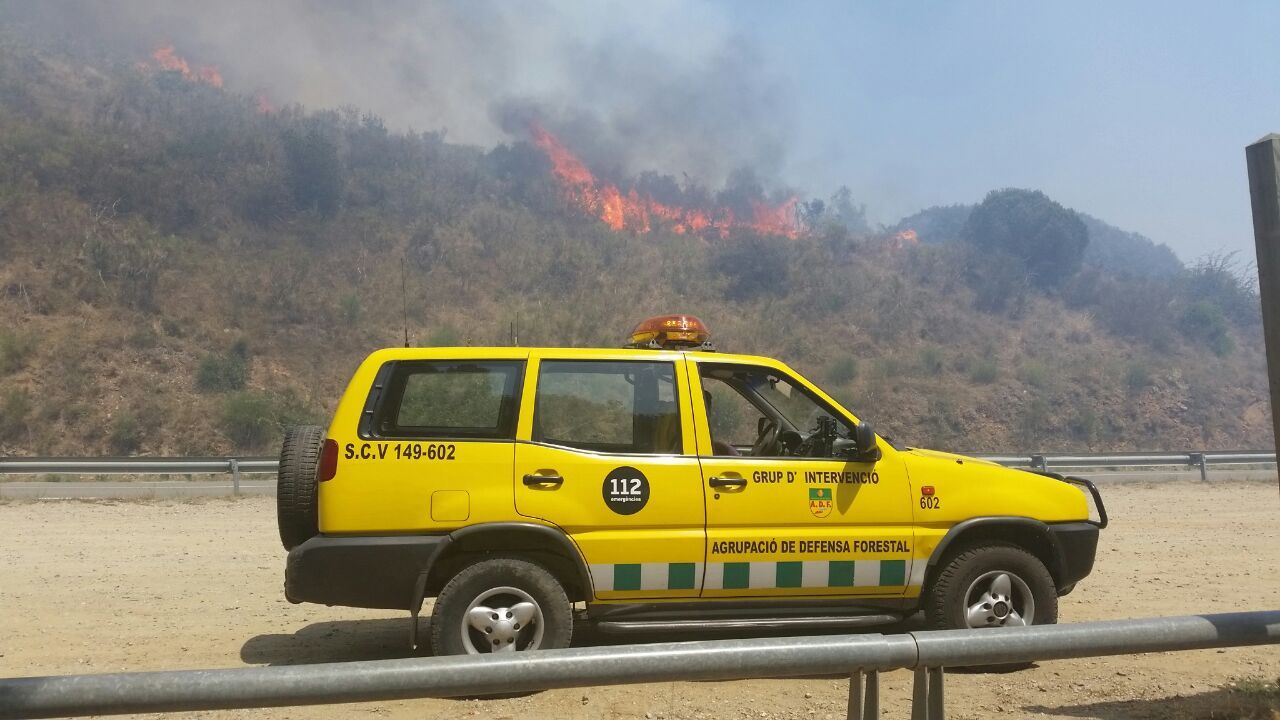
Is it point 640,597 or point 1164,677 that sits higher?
point 640,597

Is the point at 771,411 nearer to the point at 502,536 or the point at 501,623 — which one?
the point at 502,536

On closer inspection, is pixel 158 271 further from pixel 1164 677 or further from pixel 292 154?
pixel 1164 677

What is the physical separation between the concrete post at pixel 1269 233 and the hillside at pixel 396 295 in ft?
71.0

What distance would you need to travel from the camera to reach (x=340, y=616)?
7.15m

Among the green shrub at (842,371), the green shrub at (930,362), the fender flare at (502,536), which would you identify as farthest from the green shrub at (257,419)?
the green shrub at (930,362)

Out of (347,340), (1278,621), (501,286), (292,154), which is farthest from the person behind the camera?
(292,154)

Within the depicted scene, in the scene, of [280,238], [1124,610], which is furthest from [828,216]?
[1124,610]

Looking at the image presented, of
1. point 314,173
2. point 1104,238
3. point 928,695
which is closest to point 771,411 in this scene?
point 928,695

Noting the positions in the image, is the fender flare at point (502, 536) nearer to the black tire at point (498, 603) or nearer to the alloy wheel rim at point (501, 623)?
the black tire at point (498, 603)

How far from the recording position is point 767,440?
19.3ft

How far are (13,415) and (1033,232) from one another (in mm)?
56208

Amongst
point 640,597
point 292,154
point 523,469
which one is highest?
point 292,154

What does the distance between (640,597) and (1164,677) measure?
2924 mm

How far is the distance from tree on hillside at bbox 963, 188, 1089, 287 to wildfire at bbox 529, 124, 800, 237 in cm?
1357
